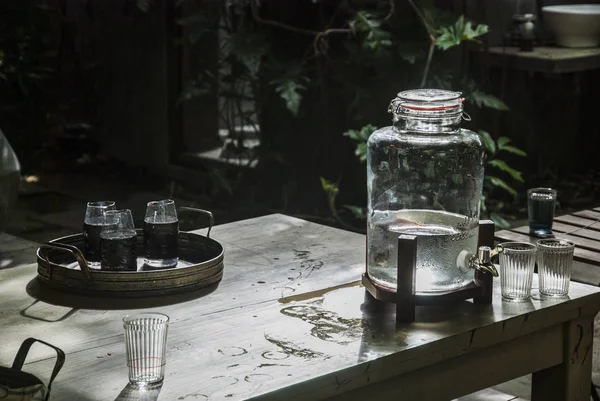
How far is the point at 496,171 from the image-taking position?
17.6ft

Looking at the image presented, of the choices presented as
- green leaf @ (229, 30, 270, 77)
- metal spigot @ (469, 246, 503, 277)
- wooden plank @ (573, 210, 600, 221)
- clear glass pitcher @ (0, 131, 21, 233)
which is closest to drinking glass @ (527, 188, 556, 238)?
wooden plank @ (573, 210, 600, 221)

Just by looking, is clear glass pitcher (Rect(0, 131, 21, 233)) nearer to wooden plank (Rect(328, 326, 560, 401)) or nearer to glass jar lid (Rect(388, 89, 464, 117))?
glass jar lid (Rect(388, 89, 464, 117))

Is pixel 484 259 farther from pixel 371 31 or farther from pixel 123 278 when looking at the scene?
pixel 371 31

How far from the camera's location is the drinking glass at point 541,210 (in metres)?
2.73

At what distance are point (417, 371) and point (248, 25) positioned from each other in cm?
349

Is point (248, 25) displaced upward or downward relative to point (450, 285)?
upward

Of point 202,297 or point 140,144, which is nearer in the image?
point 202,297

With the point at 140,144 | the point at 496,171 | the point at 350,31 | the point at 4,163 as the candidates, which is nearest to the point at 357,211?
the point at 350,31

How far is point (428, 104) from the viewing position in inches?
70.8

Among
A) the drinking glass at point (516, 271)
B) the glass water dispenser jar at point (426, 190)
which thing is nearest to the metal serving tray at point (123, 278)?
the glass water dispenser jar at point (426, 190)

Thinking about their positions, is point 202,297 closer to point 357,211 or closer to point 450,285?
point 450,285

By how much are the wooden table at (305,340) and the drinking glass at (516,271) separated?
0.10 feet

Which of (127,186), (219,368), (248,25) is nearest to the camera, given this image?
(219,368)

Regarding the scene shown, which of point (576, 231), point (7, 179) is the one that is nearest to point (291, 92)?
point (7, 179)
